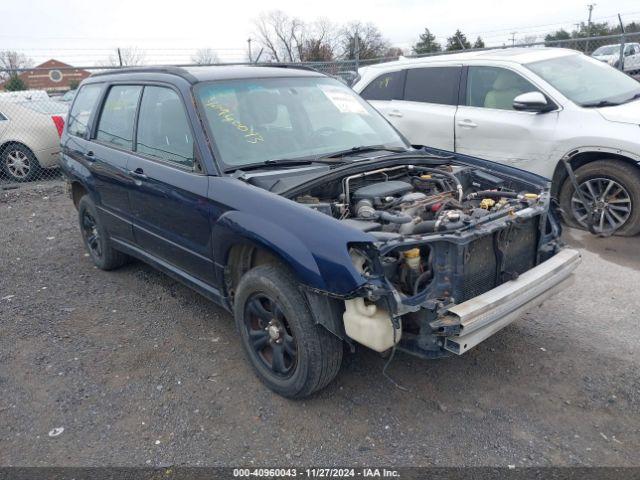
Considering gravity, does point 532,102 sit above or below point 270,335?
above

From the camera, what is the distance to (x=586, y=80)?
595 cm

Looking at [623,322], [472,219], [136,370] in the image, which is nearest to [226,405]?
[136,370]

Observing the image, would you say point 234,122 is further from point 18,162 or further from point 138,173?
point 18,162

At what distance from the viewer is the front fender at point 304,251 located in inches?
102

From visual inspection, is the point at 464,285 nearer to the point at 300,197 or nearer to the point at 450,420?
the point at 450,420

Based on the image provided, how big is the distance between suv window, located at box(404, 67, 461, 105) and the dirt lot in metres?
2.94

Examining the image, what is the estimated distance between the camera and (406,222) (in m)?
3.08

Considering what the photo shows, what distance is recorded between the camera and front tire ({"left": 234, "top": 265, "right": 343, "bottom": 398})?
2.88 meters

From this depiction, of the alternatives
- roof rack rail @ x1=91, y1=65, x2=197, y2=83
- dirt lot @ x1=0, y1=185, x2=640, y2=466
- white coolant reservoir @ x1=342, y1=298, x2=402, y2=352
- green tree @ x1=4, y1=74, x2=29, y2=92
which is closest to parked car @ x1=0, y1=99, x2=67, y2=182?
roof rack rail @ x1=91, y1=65, x2=197, y2=83

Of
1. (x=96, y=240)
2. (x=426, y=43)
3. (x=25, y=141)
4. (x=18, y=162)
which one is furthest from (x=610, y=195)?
(x=426, y=43)

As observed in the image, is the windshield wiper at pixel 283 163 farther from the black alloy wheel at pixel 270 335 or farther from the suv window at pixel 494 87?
the suv window at pixel 494 87

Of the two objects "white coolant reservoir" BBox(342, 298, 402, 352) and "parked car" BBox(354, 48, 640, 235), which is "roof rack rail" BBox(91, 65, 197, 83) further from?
"parked car" BBox(354, 48, 640, 235)

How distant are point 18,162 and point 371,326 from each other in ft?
29.0

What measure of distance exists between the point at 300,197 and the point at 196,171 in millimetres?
742
